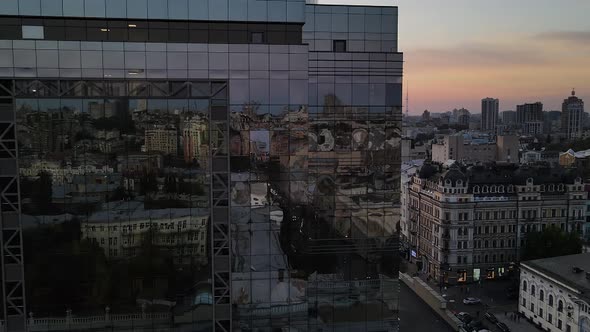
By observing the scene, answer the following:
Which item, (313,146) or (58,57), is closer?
(58,57)

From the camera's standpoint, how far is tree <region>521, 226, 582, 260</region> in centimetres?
7981

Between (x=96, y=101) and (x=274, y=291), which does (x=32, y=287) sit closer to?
(x=96, y=101)

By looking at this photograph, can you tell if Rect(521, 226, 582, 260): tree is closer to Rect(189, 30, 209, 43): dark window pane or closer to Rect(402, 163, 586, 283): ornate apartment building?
Rect(402, 163, 586, 283): ornate apartment building

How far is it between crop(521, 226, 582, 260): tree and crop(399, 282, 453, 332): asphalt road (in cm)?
2196

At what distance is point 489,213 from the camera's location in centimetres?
8406

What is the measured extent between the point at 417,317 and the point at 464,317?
668 centimetres

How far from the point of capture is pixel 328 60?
35.8 meters

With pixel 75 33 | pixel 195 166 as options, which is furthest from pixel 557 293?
pixel 75 33

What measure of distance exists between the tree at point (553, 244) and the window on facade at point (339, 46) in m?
59.8

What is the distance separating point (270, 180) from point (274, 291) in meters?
7.83

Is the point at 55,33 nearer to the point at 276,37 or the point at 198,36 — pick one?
the point at 198,36

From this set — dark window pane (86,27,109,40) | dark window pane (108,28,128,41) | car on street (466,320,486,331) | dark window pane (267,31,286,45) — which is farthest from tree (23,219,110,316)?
car on street (466,320,486,331)

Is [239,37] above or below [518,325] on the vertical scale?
above

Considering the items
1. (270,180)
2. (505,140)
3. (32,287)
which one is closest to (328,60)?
(270,180)
